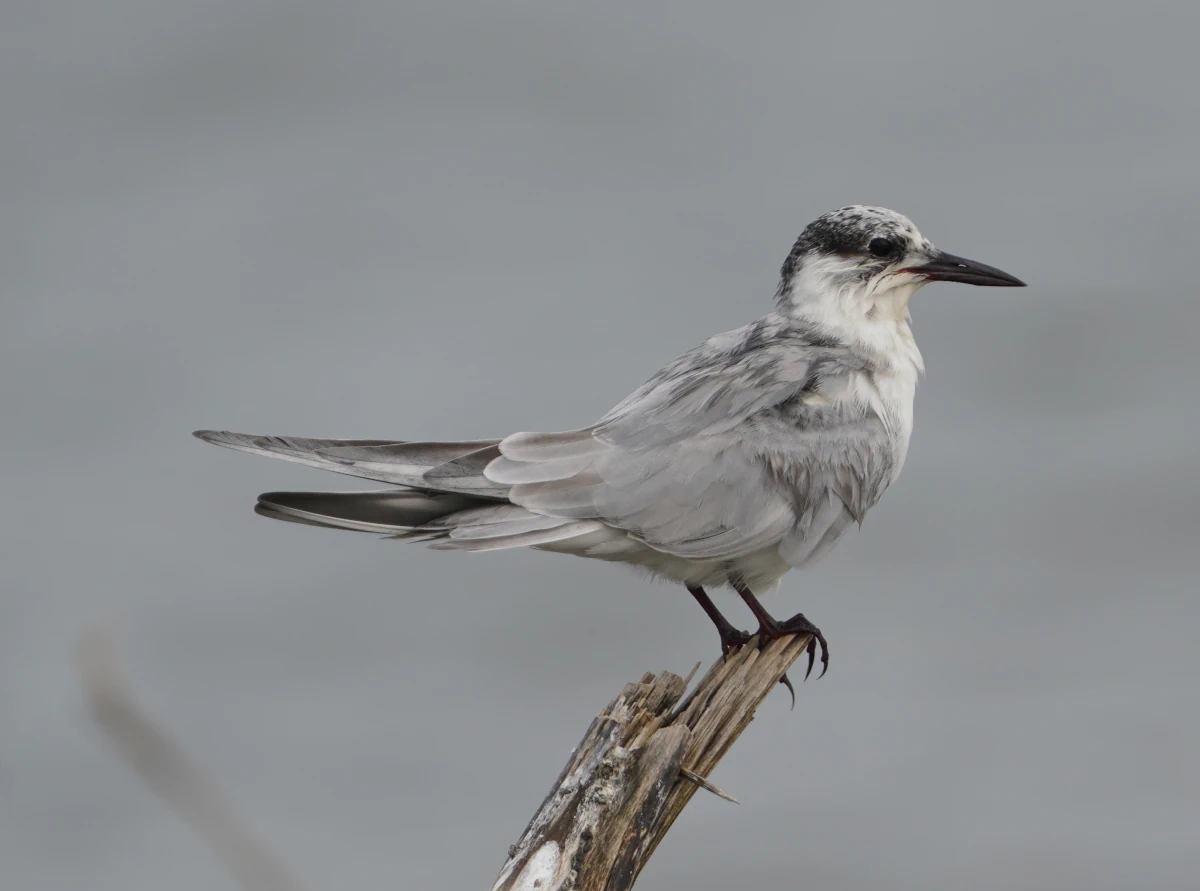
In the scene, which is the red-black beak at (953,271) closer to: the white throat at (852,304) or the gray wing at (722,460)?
the white throat at (852,304)

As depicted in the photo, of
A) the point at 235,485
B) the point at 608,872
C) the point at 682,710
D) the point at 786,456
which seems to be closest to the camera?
the point at 608,872

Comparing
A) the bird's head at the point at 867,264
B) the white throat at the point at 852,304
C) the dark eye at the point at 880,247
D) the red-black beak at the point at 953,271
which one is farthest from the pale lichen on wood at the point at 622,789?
the red-black beak at the point at 953,271

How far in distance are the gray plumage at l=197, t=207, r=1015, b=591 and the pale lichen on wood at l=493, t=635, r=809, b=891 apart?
1.18 meters

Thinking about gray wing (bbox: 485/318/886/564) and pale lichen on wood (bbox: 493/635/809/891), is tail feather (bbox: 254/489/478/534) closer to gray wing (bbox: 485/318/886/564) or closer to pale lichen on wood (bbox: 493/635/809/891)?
gray wing (bbox: 485/318/886/564)

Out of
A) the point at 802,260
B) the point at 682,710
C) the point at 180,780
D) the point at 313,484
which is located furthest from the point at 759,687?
the point at 313,484

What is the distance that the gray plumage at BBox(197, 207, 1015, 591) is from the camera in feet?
18.8

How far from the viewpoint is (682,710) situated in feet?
16.3

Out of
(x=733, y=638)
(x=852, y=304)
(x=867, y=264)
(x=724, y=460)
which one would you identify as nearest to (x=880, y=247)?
(x=867, y=264)

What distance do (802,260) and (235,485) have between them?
891 centimetres

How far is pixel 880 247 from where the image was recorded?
695cm

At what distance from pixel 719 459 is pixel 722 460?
0.01 meters

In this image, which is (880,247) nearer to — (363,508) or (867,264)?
(867,264)

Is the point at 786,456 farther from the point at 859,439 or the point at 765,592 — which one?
the point at 765,592

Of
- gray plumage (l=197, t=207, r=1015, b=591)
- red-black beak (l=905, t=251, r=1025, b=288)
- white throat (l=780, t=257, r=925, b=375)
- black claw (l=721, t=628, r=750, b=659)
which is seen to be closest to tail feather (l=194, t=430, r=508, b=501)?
gray plumage (l=197, t=207, r=1015, b=591)
